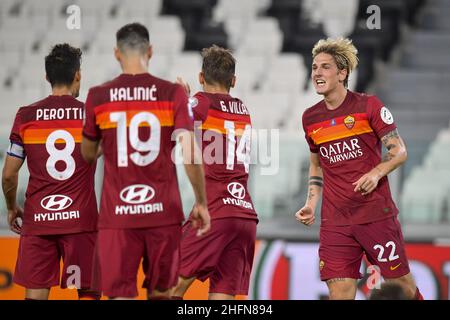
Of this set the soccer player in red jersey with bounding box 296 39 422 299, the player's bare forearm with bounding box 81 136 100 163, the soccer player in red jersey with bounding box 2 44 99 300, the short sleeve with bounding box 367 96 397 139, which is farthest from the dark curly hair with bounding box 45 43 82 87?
the short sleeve with bounding box 367 96 397 139

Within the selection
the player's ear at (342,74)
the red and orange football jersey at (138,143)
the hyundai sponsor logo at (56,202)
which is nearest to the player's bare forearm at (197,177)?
the red and orange football jersey at (138,143)

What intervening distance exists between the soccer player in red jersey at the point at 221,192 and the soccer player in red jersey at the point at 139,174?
96 cm

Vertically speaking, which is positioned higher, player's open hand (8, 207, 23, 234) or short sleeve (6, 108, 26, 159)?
short sleeve (6, 108, 26, 159)

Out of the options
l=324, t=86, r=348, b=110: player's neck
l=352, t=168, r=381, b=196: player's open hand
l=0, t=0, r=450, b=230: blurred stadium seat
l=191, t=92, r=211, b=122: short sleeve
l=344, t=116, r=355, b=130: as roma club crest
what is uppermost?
l=0, t=0, r=450, b=230: blurred stadium seat

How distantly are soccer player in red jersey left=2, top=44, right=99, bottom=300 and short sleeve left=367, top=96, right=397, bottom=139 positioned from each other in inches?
68.6

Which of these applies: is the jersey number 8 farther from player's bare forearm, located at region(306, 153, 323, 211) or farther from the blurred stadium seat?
the blurred stadium seat

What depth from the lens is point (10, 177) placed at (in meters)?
5.50

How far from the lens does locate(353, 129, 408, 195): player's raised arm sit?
16.9ft

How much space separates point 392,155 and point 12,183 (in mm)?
2355

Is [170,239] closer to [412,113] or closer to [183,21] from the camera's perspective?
[412,113]

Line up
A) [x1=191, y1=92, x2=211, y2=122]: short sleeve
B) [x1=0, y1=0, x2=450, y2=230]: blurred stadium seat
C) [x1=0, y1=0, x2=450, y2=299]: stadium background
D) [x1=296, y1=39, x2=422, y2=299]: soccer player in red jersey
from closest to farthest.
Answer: [x1=191, y1=92, x2=211, y2=122]: short sleeve < [x1=296, y1=39, x2=422, y2=299]: soccer player in red jersey < [x1=0, y1=0, x2=450, y2=299]: stadium background < [x1=0, y1=0, x2=450, y2=230]: blurred stadium seat

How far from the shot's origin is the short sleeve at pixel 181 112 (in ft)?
14.2

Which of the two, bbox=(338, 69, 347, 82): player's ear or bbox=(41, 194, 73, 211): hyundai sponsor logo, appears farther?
bbox=(338, 69, 347, 82): player's ear
